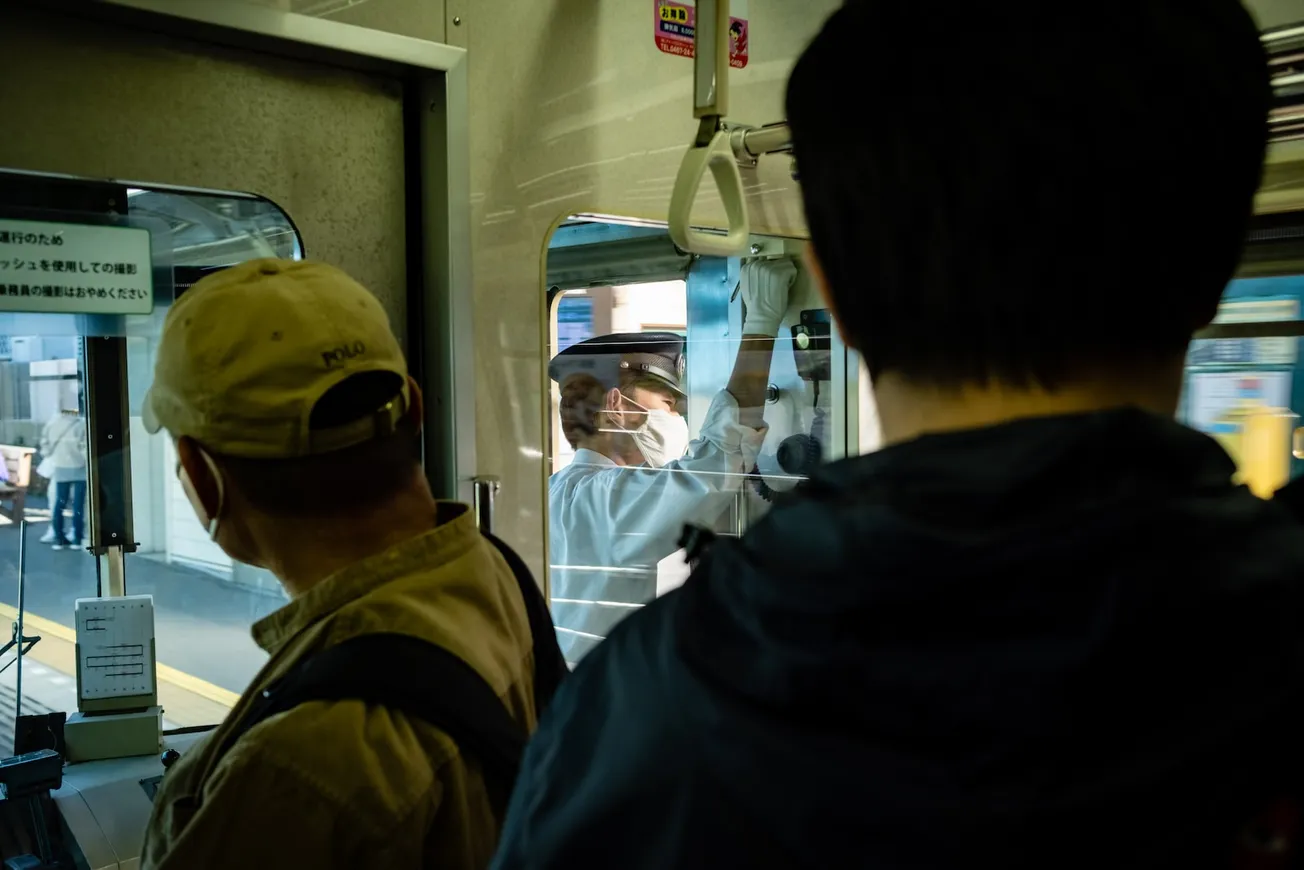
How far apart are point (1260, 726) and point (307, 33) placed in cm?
164

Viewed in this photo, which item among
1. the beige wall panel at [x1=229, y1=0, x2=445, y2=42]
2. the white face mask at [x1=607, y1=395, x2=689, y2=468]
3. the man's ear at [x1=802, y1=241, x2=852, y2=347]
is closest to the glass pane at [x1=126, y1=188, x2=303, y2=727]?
the beige wall panel at [x1=229, y1=0, x2=445, y2=42]

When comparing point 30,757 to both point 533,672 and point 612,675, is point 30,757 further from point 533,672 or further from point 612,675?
point 612,675

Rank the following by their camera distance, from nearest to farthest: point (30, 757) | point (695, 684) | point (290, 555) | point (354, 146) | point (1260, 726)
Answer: point (1260, 726)
point (695, 684)
point (290, 555)
point (30, 757)
point (354, 146)

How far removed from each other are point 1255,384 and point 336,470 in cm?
217

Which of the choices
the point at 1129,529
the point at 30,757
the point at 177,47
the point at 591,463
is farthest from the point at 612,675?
the point at 591,463

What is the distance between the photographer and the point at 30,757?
1.52m

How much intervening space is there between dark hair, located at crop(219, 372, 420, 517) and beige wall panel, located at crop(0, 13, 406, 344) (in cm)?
70

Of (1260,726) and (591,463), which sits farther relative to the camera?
(591,463)

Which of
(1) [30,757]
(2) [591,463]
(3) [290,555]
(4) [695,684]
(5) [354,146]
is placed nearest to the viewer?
(4) [695,684]

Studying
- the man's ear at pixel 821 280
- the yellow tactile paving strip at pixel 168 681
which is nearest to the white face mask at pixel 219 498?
the yellow tactile paving strip at pixel 168 681

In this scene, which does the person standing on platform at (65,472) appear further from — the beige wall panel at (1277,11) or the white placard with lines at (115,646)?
the beige wall panel at (1277,11)

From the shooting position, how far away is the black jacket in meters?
0.45

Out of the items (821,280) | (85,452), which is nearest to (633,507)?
(85,452)

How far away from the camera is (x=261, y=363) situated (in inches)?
42.3
